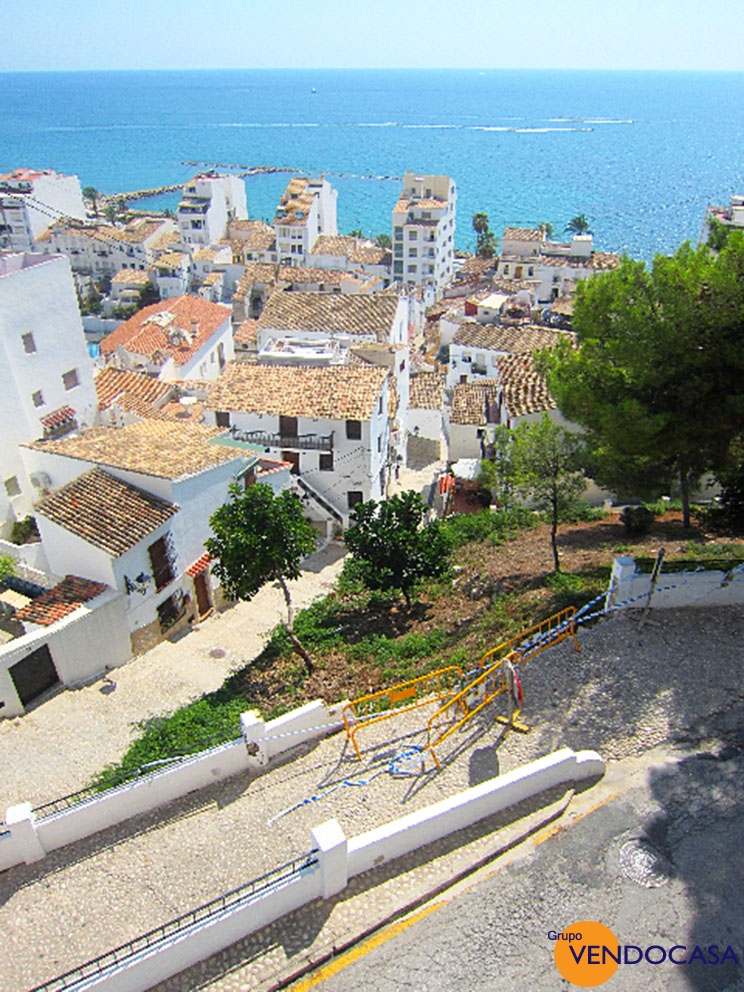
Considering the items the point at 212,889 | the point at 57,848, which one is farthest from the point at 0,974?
the point at 212,889

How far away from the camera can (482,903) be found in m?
10.5

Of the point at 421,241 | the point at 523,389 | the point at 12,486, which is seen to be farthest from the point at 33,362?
the point at 421,241

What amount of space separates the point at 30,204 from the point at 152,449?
9394 centimetres

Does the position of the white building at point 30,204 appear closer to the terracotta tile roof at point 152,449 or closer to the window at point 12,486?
the window at point 12,486

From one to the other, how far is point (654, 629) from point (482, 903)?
23.6 feet

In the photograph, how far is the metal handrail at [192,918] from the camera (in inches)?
385

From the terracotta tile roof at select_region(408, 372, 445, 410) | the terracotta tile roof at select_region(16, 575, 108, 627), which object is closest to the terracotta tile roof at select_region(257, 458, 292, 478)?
the terracotta tile roof at select_region(16, 575, 108, 627)

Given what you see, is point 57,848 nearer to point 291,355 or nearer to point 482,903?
point 482,903

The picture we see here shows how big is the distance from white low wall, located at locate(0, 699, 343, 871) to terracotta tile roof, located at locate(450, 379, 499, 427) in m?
26.6

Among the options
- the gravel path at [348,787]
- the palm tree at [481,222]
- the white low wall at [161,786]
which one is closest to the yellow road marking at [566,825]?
the gravel path at [348,787]

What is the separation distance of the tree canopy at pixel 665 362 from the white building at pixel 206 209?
86216mm

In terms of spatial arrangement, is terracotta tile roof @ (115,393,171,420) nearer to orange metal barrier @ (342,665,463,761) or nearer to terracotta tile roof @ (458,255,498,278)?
orange metal barrier @ (342,665,463,761)

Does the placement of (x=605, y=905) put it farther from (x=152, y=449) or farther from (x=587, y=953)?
(x=152, y=449)

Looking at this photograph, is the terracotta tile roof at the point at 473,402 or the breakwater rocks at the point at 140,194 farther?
the breakwater rocks at the point at 140,194
